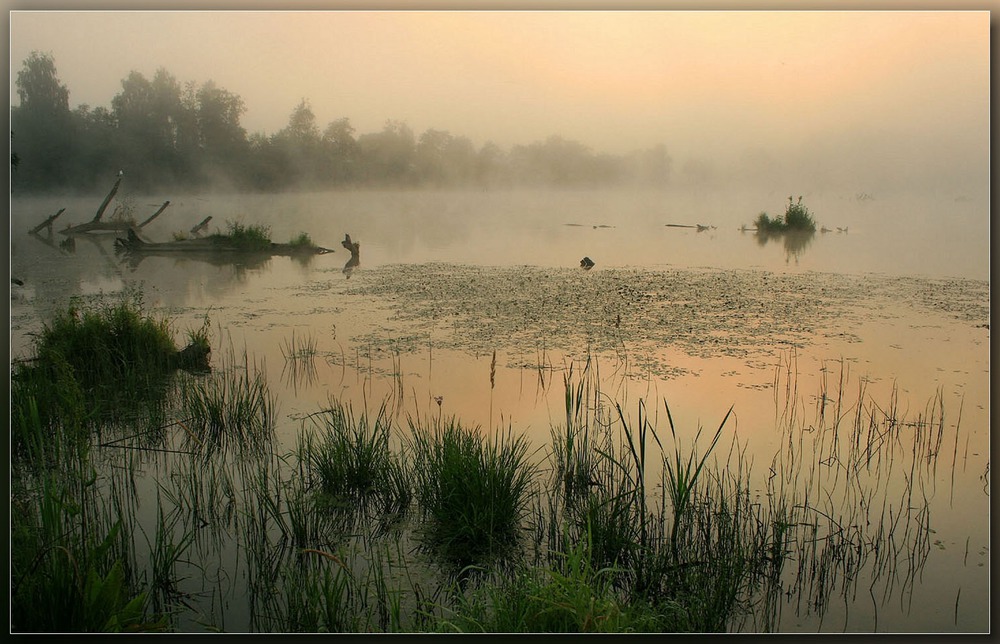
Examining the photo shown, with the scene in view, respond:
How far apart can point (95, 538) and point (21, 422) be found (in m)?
0.46

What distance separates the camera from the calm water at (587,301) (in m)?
2.56

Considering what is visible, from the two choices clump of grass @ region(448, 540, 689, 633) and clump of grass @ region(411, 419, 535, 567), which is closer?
clump of grass @ region(448, 540, 689, 633)

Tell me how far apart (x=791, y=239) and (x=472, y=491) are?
52.7 inches

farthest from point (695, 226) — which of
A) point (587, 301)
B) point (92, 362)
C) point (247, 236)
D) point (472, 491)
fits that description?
point (92, 362)

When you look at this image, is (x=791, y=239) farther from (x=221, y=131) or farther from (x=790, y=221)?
(x=221, y=131)

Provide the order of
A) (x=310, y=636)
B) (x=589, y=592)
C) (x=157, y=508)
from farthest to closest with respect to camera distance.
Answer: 1. (x=157, y=508)
2. (x=310, y=636)
3. (x=589, y=592)

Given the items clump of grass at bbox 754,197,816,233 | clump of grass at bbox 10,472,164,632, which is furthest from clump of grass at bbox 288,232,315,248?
clump of grass at bbox 754,197,816,233

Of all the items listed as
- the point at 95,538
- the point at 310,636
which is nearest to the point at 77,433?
the point at 95,538

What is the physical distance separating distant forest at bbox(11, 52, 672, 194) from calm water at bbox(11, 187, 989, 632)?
0.08 meters

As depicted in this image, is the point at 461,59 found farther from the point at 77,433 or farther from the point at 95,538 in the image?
the point at 95,538

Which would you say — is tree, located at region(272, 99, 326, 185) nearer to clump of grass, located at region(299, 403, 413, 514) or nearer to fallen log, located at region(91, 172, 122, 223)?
fallen log, located at region(91, 172, 122, 223)

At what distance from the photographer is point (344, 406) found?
2754 millimetres

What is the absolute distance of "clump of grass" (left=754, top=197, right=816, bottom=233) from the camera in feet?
8.55

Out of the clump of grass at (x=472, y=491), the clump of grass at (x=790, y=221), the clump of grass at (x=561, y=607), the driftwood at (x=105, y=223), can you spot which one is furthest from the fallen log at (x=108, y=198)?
the clump of grass at (x=790, y=221)
